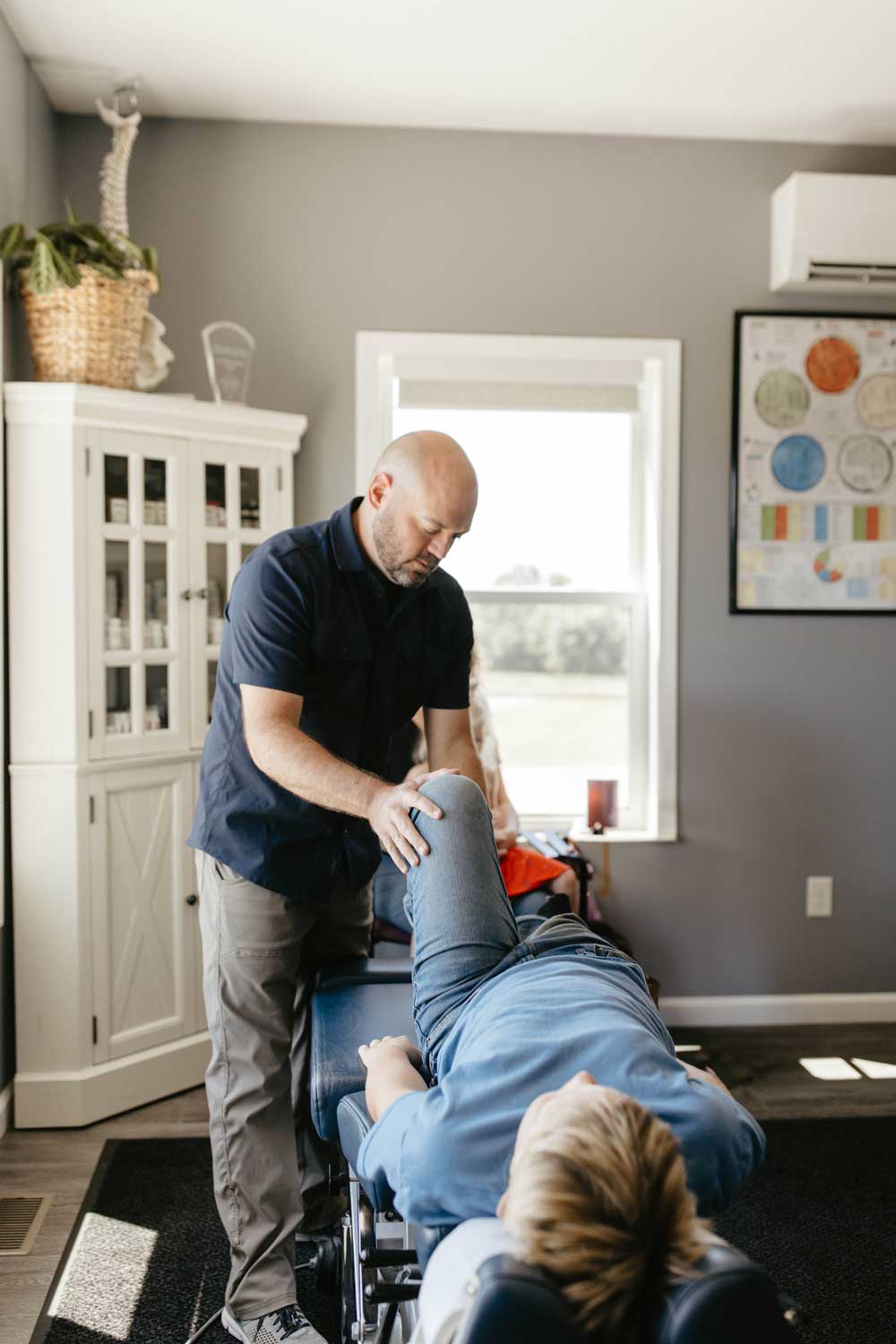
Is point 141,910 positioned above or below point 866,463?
below

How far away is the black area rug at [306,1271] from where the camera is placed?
6.63 feet

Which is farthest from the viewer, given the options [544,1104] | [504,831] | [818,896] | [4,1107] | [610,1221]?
[818,896]

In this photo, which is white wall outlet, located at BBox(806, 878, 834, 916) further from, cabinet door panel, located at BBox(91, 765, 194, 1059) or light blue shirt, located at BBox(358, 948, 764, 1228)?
light blue shirt, located at BBox(358, 948, 764, 1228)

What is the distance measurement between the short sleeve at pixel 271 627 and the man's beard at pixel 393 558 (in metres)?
0.15

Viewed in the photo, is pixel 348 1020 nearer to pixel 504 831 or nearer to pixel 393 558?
pixel 393 558

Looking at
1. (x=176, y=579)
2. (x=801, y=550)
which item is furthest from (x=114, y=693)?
(x=801, y=550)

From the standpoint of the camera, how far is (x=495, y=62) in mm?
2961

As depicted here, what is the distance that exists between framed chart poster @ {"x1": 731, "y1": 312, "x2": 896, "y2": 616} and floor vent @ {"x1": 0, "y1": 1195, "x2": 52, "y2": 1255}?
251cm

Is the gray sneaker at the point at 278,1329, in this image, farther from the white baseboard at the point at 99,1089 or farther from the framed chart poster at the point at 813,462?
the framed chart poster at the point at 813,462

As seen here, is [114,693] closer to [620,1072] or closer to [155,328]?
[155,328]

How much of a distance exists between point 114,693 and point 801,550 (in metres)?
2.12

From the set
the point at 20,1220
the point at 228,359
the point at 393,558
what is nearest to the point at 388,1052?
the point at 393,558

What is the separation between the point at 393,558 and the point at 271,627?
24 centimetres

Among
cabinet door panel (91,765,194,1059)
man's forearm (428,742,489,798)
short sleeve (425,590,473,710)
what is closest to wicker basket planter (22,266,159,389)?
cabinet door panel (91,765,194,1059)
